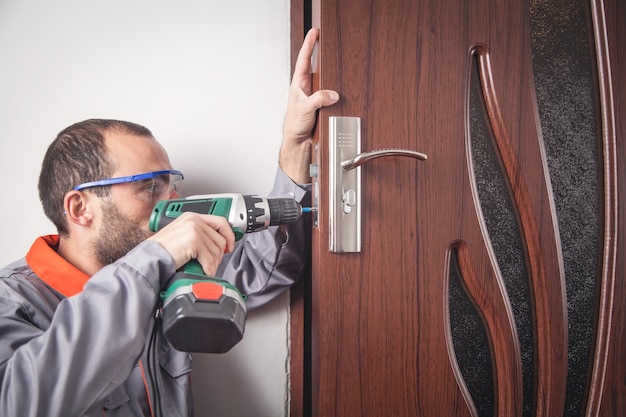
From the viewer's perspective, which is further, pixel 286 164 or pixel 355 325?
pixel 286 164

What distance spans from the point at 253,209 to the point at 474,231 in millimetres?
500

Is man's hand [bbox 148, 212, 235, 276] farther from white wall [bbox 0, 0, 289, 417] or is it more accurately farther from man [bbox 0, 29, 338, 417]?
white wall [bbox 0, 0, 289, 417]

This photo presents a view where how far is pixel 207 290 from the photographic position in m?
0.61

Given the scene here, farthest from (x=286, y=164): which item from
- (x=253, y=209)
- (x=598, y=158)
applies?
(x=598, y=158)

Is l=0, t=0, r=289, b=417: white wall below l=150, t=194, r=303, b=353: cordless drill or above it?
above

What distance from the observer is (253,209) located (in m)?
0.84

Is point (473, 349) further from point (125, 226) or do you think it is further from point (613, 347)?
point (125, 226)

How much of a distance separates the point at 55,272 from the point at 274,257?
53cm

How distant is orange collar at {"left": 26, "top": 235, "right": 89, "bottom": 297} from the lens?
0.83 metres

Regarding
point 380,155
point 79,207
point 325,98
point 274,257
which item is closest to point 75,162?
point 79,207

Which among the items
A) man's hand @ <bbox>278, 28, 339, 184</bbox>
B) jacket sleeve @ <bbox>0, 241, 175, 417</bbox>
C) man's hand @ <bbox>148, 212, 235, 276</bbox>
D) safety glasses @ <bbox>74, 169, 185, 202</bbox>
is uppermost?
man's hand @ <bbox>278, 28, 339, 184</bbox>

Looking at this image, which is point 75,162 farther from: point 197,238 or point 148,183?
point 197,238

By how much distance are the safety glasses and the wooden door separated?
45 centimetres

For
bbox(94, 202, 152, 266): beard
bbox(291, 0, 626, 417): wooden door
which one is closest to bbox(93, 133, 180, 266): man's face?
bbox(94, 202, 152, 266): beard
